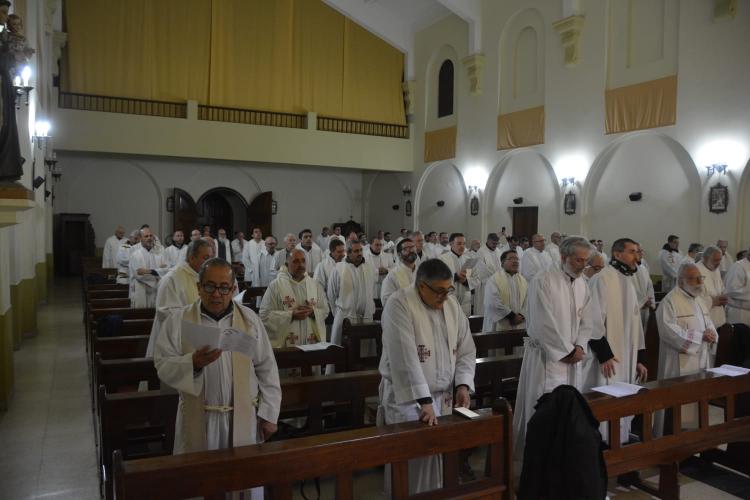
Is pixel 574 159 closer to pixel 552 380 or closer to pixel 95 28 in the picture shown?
pixel 552 380

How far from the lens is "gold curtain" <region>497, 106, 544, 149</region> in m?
15.3

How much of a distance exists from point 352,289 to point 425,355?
4.15 metres

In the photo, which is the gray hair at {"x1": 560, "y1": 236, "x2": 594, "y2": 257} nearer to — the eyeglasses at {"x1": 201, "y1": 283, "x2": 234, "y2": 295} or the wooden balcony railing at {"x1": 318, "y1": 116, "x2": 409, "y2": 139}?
the eyeglasses at {"x1": 201, "y1": 283, "x2": 234, "y2": 295}

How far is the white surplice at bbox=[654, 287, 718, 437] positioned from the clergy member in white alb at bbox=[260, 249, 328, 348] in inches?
128

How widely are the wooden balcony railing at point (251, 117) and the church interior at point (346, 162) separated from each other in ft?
0.23

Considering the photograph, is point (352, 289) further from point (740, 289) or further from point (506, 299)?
point (740, 289)

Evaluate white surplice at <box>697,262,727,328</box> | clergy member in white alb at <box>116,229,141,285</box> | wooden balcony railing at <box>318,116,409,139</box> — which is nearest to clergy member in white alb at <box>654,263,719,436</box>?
white surplice at <box>697,262,727,328</box>

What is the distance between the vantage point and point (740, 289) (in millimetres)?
8023

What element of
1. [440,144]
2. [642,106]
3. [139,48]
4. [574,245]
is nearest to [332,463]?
[574,245]

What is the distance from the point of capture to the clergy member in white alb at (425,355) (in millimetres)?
3357

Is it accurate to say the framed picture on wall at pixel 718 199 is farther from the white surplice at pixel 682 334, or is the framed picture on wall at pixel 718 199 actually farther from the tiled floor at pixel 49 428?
the tiled floor at pixel 49 428

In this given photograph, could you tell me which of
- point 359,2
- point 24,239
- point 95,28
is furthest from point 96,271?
point 359,2

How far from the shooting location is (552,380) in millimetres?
4414

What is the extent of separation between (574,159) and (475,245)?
3.33 metres
